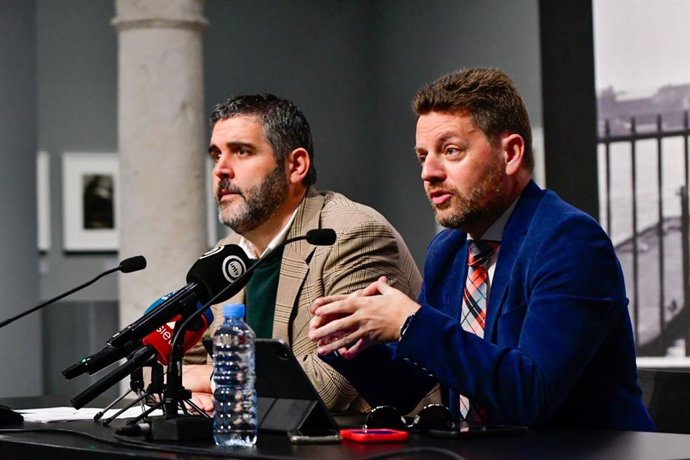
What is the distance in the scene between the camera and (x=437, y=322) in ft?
6.96

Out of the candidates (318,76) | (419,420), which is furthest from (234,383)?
(318,76)

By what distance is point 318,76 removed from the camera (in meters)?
8.79

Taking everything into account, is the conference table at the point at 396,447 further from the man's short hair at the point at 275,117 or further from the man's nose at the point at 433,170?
the man's short hair at the point at 275,117

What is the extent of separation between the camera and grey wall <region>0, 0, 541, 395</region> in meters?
7.73

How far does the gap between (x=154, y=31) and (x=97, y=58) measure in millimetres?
2108

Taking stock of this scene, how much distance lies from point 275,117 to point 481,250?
0.98 meters

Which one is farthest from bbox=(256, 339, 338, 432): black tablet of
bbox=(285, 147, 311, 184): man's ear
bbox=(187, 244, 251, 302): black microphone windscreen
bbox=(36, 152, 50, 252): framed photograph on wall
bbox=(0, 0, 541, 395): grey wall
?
bbox=(36, 152, 50, 252): framed photograph on wall

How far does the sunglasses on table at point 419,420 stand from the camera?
2025 mm

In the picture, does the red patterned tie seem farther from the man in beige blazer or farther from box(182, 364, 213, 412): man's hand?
box(182, 364, 213, 412): man's hand

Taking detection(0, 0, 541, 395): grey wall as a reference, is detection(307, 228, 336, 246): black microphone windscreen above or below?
below

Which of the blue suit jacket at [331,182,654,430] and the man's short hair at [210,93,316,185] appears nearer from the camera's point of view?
the blue suit jacket at [331,182,654,430]

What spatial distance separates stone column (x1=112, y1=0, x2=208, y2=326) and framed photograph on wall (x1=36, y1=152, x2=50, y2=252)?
191cm

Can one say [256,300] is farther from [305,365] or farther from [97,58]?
[97,58]

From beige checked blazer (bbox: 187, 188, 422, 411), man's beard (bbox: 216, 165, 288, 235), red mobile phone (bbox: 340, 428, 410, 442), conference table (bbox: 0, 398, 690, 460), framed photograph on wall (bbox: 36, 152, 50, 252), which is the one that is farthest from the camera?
framed photograph on wall (bbox: 36, 152, 50, 252)
